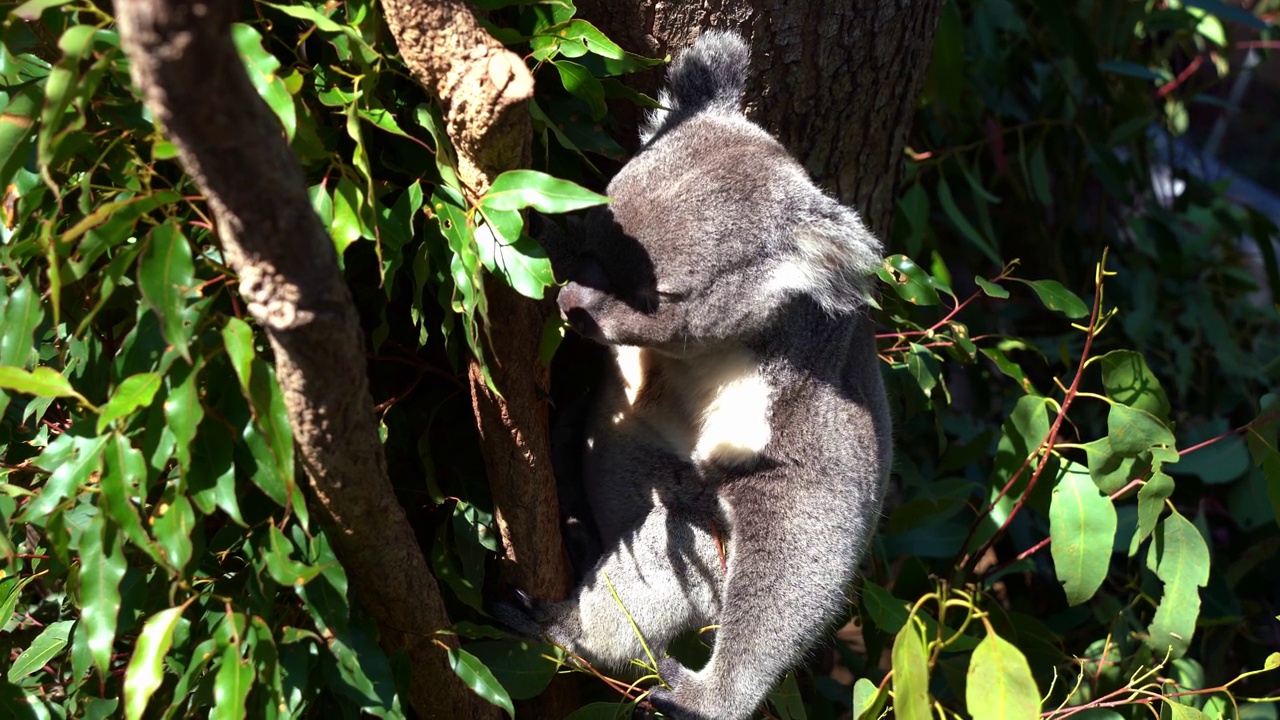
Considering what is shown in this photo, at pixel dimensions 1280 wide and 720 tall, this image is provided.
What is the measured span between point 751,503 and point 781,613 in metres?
0.22

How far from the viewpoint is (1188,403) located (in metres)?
3.98

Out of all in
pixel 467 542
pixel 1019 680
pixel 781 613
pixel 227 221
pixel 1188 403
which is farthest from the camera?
pixel 1188 403

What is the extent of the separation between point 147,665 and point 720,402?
1.18m

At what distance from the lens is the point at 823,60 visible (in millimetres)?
2035

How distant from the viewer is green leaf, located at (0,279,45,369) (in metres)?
1.25

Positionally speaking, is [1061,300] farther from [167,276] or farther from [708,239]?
[167,276]

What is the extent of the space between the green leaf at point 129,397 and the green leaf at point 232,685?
309mm

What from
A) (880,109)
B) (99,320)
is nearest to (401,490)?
(99,320)

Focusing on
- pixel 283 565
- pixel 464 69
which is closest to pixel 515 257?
pixel 464 69

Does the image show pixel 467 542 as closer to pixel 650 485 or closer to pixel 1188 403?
pixel 650 485

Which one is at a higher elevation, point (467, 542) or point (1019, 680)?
point (1019, 680)

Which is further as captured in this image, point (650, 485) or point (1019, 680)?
point (650, 485)

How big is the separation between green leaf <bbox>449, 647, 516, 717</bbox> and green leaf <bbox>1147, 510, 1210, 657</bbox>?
1.32 metres

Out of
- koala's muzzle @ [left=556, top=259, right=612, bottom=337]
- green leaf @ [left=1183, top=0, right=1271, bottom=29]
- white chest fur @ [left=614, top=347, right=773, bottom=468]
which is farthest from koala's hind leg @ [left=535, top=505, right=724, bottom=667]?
green leaf @ [left=1183, top=0, right=1271, bottom=29]
